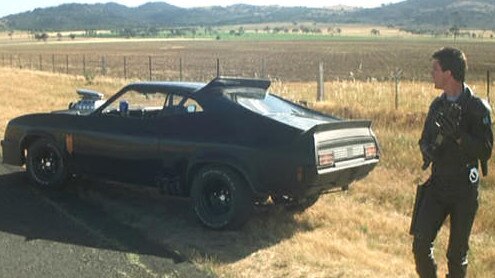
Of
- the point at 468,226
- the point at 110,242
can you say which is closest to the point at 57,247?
the point at 110,242

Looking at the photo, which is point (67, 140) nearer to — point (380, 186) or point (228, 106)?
point (228, 106)

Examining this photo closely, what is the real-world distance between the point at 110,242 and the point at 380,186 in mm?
3917

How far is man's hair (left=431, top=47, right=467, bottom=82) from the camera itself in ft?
14.0

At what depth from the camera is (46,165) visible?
8188 mm

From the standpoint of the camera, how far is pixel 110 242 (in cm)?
611

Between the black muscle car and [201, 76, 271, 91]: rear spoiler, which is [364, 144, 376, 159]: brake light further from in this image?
[201, 76, 271, 91]: rear spoiler

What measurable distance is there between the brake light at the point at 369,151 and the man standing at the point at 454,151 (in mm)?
2367

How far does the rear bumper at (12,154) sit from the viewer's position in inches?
332

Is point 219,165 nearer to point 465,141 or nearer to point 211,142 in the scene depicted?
point 211,142

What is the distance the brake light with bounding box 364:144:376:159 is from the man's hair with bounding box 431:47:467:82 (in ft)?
8.44

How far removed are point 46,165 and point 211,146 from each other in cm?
272

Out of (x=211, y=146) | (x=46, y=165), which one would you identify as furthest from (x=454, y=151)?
(x=46, y=165)

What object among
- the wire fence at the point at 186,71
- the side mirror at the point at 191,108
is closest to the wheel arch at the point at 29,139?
the side mirror at the point at 191,108

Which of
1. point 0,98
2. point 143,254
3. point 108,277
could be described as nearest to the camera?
point 108,277
